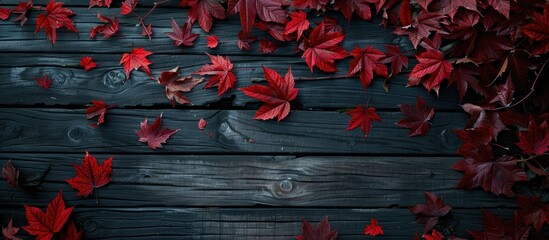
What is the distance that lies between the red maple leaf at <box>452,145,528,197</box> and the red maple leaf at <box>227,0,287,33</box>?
32.3 inches

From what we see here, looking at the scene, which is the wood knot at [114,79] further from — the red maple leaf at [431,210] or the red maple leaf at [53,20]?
the red maple leaf at [431,210]

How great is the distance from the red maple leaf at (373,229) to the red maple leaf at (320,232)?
12 centimetres

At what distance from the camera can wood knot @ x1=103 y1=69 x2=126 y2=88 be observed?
201 centimetres

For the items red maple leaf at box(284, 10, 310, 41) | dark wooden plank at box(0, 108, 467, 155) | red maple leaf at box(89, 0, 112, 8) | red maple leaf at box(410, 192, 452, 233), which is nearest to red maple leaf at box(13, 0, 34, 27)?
red maple leaf at box(89, 0, 112, 8)

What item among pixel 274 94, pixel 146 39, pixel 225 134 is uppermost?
pixel 146 39

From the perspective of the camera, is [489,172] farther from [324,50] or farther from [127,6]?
[127,6]

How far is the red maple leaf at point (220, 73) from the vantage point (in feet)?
6.47

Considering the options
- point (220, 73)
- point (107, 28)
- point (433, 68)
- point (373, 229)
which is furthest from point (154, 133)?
point (433, 68)

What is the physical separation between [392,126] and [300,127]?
13.0 inches

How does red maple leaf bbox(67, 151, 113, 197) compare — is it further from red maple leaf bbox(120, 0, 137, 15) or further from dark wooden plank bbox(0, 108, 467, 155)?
red maple leaf bbox(120, 0, 137, 15)

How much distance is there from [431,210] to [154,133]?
1013 millimetres

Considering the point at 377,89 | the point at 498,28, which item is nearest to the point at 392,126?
the point at 377,89

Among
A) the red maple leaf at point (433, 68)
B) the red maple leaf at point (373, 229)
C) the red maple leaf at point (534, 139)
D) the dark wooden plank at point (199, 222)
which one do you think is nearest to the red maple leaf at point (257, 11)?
the red maple leaf at point (433, 68)

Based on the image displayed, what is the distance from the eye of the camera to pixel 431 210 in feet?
6.50
